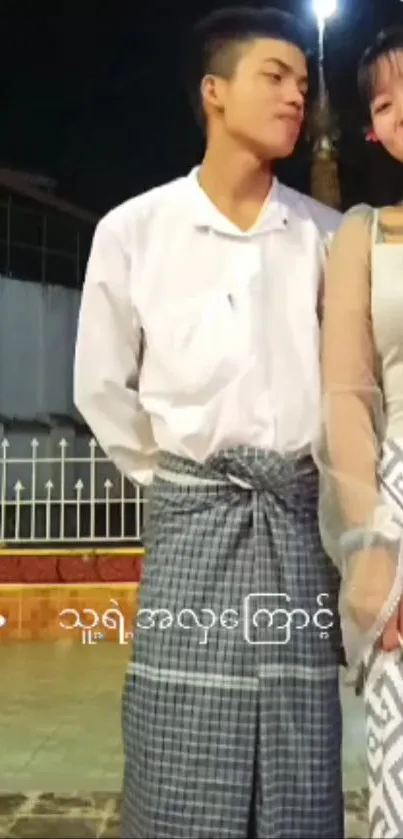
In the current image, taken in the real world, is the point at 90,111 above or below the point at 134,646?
above

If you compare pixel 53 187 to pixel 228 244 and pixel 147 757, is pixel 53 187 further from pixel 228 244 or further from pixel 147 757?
pixel 147 757

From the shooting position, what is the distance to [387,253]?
2.94ft

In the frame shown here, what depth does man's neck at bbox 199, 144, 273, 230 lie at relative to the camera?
38.1 inches

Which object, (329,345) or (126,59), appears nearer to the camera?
(329,345)

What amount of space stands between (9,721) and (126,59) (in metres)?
1.25

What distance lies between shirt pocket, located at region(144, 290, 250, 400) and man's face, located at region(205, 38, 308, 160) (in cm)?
16

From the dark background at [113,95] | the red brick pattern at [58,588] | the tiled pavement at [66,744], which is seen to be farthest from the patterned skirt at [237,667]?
the red brick pattern at [58,588]

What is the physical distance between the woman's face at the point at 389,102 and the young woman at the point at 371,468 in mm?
87

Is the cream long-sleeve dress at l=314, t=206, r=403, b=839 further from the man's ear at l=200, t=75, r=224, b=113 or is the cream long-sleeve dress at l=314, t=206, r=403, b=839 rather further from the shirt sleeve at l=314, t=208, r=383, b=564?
the man's ear at l=200, t=75, r=224, b=113

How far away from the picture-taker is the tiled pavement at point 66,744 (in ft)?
3.95

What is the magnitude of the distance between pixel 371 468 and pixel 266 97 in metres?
0.37

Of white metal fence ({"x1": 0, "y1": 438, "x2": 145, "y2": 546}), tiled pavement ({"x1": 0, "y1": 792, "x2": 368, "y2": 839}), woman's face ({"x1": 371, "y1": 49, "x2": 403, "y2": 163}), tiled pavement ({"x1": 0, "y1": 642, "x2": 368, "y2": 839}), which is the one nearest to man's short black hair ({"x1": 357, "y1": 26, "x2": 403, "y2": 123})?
woman's face ({"x1": 371, "y1": 49, "x2": 403, "y2": 163})

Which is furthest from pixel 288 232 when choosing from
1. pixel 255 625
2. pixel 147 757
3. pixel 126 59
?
pixel 126 59

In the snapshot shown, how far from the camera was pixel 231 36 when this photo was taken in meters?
0.98
